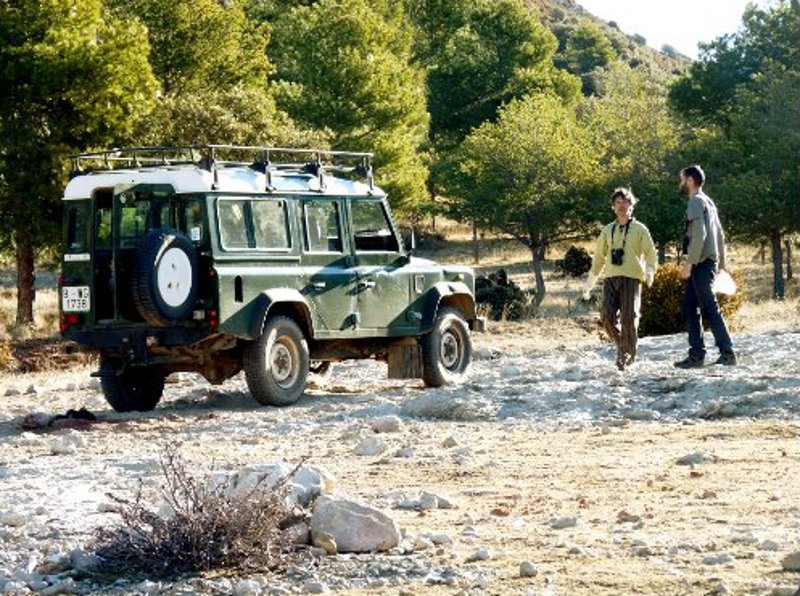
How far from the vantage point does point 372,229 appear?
18.2 metres

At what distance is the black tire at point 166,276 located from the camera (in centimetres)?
1556

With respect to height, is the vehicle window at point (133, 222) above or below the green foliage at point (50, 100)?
below

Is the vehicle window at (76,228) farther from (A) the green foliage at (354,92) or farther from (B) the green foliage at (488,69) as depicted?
(B) the green foliage at (488,69)

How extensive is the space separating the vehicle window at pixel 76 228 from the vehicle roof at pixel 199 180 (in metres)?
0.13

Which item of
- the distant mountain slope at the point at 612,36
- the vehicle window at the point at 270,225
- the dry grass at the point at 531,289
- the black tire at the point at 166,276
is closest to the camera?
the black tire at the point at 166,276

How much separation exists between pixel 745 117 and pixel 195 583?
5334 centimetres

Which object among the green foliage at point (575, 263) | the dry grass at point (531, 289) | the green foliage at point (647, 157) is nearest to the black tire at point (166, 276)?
the dry grass at point (531, 289)

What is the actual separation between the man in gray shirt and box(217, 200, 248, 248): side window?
4370 mm

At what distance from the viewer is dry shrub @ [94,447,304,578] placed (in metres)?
8.05

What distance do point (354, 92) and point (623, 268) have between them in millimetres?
42161

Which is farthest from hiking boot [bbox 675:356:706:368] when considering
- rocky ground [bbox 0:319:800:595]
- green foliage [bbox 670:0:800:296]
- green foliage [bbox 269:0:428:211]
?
green foliage [bbox 269:0:428:211]

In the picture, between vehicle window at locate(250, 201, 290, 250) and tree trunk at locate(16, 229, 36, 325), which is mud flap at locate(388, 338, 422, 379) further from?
tree trunk at locate(16, 229, 36, 325)

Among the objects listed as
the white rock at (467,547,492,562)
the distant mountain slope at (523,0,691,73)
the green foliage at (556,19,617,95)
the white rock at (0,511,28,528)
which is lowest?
the white rock at (467,547,492,562)

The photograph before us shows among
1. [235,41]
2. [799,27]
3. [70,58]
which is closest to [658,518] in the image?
[799,27]
